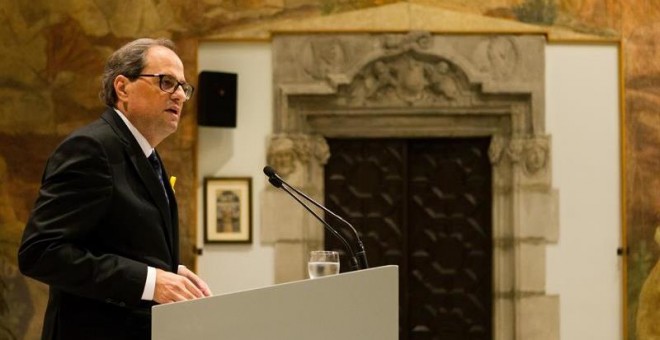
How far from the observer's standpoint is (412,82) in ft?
28.6

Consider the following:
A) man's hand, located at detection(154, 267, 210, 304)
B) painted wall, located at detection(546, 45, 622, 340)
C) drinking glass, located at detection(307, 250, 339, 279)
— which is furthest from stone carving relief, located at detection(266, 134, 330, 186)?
man's hand, located at detection(154, 267, 210, 304)

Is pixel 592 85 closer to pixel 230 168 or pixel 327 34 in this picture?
pixel 327 34

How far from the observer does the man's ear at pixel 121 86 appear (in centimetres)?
317

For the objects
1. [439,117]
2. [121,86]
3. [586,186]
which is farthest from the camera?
[439,117]

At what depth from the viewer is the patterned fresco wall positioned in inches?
335

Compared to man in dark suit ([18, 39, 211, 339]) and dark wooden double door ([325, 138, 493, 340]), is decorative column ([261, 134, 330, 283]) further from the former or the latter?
man in dark suit ([18, 39, 211, 339])

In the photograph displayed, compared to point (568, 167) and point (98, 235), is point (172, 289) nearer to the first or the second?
point (98, 235)

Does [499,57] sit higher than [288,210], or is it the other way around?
[499,57]

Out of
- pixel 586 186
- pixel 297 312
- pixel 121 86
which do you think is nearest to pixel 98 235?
pixel 121 86

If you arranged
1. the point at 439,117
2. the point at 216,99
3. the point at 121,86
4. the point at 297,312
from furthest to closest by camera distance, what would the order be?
the point at 439,117
the point at 216,99
the point at 121,86
the point at 297,312

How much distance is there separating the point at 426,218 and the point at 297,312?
6268 mm

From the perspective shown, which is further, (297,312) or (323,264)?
(323,264)

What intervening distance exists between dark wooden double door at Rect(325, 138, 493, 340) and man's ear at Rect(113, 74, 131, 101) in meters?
5.68

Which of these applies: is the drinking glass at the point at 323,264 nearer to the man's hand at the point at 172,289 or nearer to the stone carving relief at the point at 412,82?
the man's hand at the point at 172,289
